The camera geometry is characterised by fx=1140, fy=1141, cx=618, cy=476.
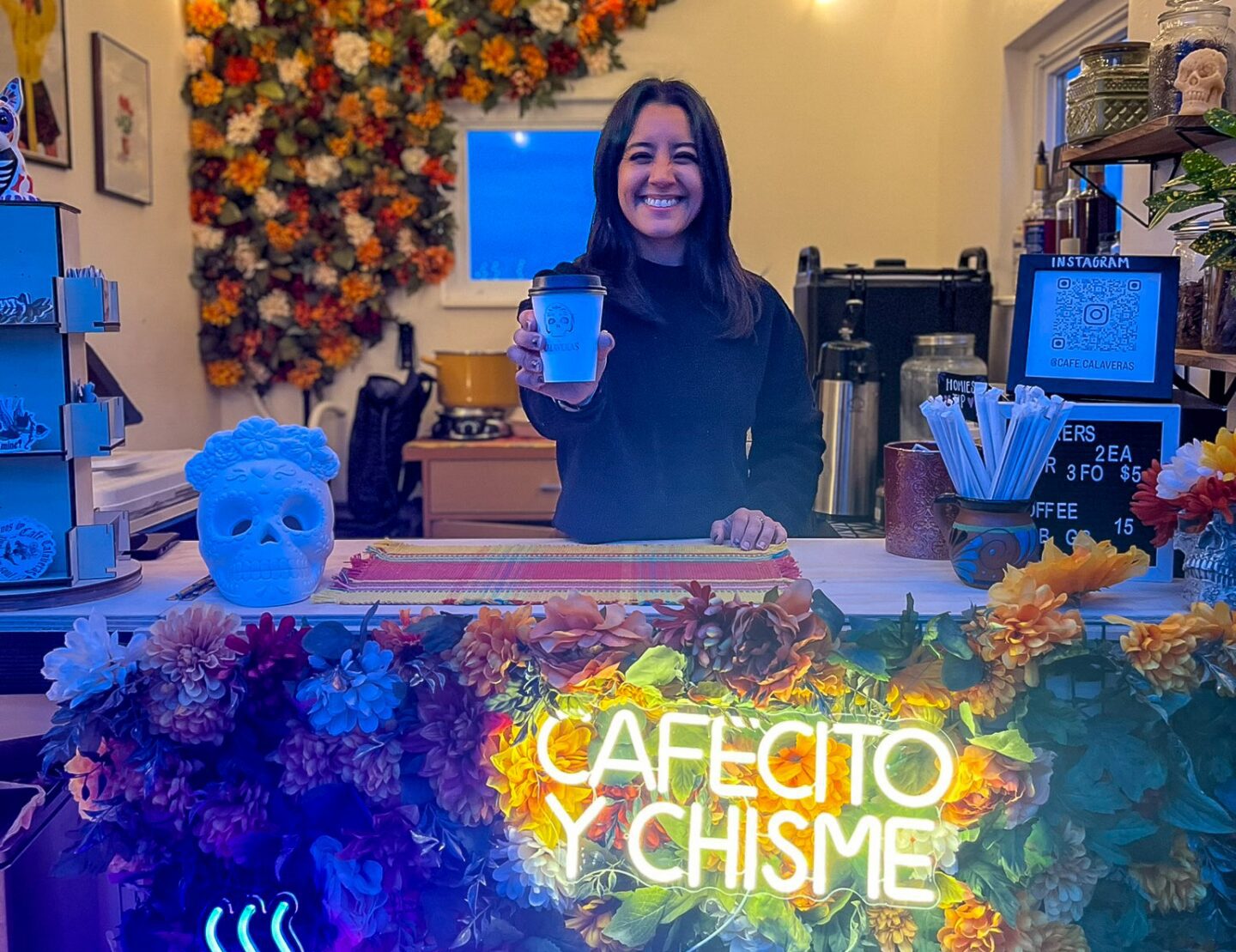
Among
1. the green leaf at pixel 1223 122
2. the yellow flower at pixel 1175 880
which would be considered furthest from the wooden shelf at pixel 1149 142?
the yellow flower at pixel 1175 880

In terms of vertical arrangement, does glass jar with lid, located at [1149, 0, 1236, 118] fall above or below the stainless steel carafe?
above

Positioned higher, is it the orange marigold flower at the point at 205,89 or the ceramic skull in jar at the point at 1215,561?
the orange marigold flower at the point at 205,89

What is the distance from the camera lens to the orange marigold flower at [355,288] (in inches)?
160

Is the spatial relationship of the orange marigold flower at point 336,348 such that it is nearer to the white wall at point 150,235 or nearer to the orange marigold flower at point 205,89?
the white wall at point 150,235

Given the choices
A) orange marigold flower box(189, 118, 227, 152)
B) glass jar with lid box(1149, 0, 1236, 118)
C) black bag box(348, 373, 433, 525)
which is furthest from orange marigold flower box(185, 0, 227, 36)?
glass jar with lid box(1149, 0, 1236, 118)

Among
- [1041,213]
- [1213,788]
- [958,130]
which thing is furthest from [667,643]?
[958,130]

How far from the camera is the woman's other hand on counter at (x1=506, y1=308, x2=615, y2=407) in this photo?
1360mm

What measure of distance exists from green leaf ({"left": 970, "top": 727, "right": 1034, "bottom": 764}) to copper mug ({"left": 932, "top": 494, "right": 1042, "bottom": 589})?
0.24m

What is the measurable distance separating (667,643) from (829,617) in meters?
0.16

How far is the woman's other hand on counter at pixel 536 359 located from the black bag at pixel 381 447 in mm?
2466

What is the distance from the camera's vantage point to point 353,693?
44.3 inches

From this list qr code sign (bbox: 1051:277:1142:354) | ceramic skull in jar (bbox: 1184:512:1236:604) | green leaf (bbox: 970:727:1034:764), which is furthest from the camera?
qr code sign (bbox: 1051:277:1142:354)

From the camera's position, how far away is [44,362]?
1.30 m

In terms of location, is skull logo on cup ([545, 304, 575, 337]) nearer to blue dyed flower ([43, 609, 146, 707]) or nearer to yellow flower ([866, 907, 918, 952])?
blue dyed flower ([43, 609, 146, 707])
